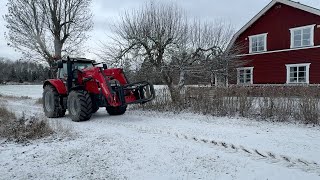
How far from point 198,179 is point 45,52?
22.4m

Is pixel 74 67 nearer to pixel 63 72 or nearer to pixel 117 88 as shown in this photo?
pixel 63 72

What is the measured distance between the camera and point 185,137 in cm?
755

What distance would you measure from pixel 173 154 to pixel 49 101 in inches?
317

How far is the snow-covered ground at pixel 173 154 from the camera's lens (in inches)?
198

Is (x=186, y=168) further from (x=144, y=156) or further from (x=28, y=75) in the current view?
(x=28, y=75)

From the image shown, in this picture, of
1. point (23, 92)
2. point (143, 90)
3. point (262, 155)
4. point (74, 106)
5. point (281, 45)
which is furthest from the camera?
point (23, 92)

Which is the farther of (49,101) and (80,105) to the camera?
(49,101)

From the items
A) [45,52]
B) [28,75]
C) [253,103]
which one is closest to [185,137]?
[253,103]

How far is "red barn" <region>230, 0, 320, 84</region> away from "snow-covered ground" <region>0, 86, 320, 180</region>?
540 inches

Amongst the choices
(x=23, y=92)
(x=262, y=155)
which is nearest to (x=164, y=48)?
(x=262, y=155)

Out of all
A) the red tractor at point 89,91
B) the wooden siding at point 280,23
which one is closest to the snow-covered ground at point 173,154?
the red tractor at point 89,91

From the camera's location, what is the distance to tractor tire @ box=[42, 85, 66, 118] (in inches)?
472

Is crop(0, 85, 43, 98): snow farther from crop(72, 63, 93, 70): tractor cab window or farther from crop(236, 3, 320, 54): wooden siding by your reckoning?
crop(236, 3, 320, 54): wooden siding

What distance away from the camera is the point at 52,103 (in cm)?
1216
